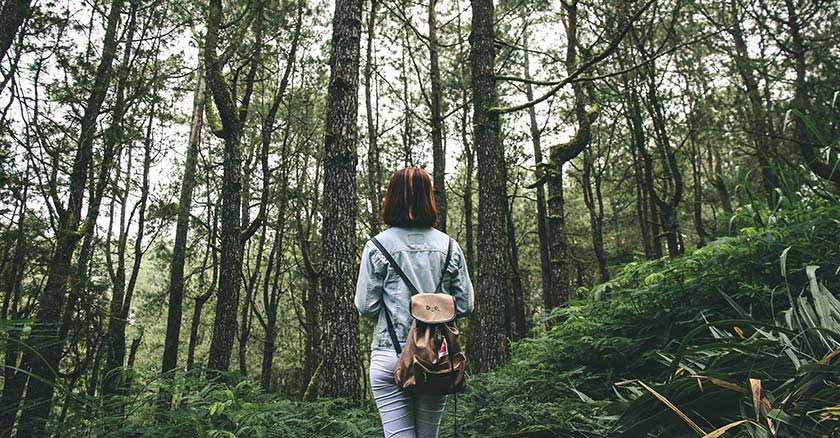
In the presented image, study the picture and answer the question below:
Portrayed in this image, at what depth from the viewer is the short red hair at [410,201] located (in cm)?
325

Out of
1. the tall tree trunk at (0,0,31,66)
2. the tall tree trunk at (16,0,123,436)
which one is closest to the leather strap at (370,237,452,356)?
the tall tree trunk at (0,0,31,66)

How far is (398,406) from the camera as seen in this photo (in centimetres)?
295

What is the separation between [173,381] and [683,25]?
58.8 feet

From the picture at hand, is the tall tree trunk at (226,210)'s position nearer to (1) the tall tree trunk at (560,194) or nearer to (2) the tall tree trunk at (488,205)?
(2) the tall tree trunk at (488,205)

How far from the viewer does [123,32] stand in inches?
389

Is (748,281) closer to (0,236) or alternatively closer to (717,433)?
(717,433)

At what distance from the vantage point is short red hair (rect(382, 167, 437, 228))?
325 cm

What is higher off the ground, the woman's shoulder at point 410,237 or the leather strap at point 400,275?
the woman's shoulder at point 410,237

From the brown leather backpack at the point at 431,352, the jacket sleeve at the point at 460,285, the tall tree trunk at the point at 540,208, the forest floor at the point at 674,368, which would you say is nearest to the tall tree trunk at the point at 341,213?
the forest floor at the point at 674,368

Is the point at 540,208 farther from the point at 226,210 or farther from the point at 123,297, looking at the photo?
the point at 123,297

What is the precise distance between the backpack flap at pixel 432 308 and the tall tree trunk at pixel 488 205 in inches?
228

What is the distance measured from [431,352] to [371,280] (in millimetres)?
592

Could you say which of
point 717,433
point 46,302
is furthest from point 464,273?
point 46,302

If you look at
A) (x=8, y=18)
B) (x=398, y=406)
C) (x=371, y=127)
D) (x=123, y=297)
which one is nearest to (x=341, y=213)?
(x=8, y=18)
